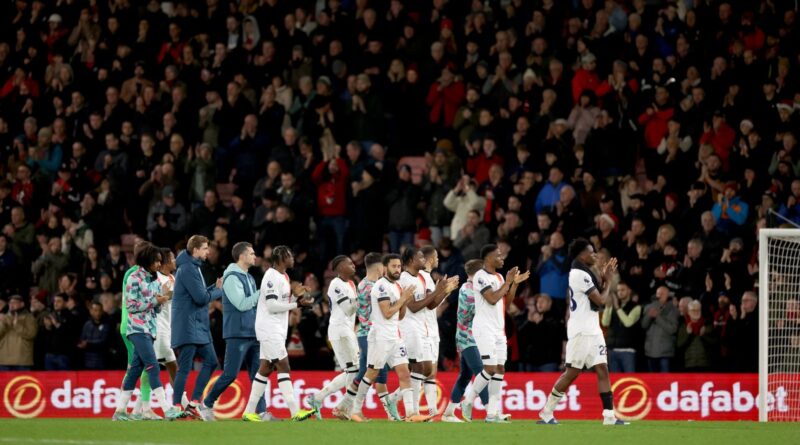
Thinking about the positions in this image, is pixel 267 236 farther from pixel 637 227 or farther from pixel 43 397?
pixel 637 227

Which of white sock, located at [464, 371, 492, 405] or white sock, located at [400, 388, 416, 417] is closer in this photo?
white sock, located at [400, 388, 416, 417]

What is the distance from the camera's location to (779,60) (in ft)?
82.6

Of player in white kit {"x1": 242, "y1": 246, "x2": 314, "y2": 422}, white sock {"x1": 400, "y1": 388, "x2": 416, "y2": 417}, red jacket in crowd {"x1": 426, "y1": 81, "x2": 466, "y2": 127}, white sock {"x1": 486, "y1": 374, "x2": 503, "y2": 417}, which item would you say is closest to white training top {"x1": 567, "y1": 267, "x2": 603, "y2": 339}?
white sock {"x1": 486, "y1": 374, "x2": 503, "y2": 417}

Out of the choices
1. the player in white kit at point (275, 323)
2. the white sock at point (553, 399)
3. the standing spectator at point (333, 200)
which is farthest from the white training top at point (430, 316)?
the standing spectator at point (333, 200)

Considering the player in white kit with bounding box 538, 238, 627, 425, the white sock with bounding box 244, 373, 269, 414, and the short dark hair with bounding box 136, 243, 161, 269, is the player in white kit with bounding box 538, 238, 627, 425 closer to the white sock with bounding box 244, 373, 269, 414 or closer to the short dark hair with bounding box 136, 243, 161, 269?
the white sock with bounding box 244, 373, 269, 414

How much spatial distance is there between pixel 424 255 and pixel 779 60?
9.53 m

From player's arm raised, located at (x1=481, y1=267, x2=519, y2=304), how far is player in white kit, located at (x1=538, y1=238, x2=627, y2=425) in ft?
2.70

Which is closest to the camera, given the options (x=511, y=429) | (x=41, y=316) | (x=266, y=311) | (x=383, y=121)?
(x=511, y=429)

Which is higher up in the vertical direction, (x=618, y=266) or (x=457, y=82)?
(x=457, y=82)

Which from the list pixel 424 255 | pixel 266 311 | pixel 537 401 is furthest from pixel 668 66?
pixel 266 311

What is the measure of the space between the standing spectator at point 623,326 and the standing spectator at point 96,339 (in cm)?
806

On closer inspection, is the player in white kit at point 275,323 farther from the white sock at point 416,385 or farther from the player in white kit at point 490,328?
the player in white kit at point 490,328

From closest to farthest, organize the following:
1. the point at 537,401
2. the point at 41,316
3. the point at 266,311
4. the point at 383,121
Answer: the point at 266,311 < the point at 537,401 < the point at 41,316 < the point at 383,121

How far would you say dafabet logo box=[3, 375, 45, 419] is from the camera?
76.5 ft
